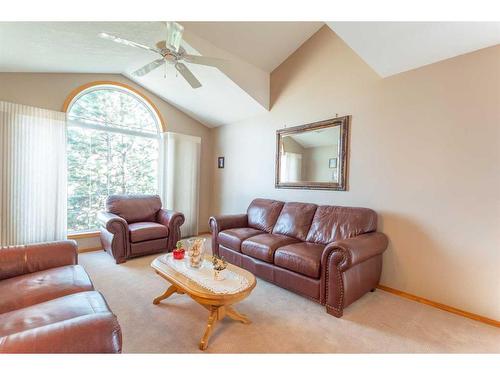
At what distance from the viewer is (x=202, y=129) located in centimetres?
514

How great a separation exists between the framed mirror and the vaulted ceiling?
74cm

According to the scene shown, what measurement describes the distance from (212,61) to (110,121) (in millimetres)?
2732

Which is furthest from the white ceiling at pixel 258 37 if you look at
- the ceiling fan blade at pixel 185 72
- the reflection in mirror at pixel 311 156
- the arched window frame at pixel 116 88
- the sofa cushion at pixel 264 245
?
the sofa cushion at pixel 264 245

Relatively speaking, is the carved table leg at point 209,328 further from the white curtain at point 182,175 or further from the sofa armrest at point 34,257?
the white curtain at point 182,175

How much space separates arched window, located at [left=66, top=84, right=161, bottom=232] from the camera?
374 centimetres

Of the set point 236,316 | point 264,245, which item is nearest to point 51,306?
point 236,316

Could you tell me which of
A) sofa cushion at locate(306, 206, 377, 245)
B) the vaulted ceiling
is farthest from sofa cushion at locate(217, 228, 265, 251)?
the vaulted ceiling

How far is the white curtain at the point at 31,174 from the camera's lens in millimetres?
2963

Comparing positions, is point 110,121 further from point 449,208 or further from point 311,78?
point 449,208

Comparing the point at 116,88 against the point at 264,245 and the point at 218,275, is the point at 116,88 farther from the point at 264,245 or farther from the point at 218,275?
the point at 218,275

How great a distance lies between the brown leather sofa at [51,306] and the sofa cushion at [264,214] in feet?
7.32

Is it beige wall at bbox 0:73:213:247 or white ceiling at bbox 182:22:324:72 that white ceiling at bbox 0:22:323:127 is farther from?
beige wall at bbox 0:73:213:247

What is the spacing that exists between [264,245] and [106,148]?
10.9ft

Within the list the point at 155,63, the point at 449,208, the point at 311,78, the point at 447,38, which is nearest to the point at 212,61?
the point at 155,63
